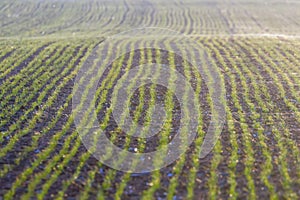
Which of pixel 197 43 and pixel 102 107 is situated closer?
pixel 102 107

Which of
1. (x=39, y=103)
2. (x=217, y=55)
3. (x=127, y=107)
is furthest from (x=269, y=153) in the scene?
(x=217, y=55)

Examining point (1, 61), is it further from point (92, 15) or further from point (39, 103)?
point (92, 15)

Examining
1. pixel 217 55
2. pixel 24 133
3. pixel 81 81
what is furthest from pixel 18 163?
pixel 217 55

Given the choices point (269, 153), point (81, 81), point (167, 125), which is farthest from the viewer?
point (81, 81)

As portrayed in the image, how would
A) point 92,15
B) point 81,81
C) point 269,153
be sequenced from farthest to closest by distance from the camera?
1. point 92,15
2. point 81,81
3. point 269,153

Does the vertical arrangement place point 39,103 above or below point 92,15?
above

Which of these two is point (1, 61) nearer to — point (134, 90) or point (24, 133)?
point (134, 90)
